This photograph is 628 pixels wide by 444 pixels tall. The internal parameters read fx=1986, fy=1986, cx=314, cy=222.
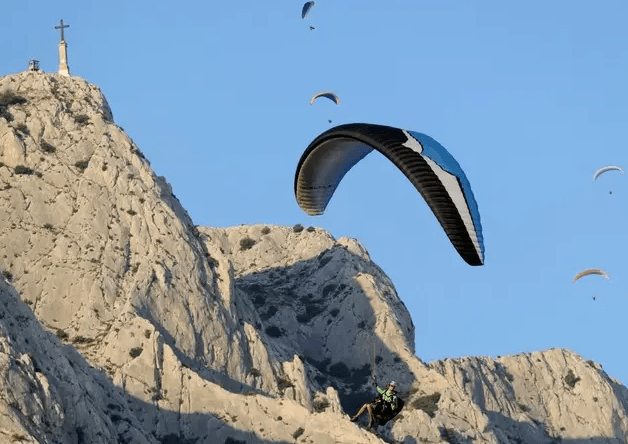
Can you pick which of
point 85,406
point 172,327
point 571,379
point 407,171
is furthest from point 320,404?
point 407,171

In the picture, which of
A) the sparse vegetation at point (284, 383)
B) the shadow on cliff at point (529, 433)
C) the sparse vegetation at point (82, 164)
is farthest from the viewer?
the shadow on cliff at point (529, 433)

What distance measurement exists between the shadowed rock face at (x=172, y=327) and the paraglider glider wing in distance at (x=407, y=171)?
23.4m

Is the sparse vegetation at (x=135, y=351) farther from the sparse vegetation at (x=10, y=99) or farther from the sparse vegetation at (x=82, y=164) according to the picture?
the sparse vegetation at (x=10, y=99)

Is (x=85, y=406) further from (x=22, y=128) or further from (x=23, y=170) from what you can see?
(x=22, y=128)

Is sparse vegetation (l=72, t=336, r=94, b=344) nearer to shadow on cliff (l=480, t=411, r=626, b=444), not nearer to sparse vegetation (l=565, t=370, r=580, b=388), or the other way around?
shadow on cliff (l=480, t=411, r=626, b=444)

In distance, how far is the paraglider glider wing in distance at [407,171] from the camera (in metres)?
63.7

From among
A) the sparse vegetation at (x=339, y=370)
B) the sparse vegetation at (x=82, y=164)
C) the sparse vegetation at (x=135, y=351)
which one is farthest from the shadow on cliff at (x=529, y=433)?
the sparse vegetation at (x=135, y=351)

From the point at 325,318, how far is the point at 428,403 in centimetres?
1634

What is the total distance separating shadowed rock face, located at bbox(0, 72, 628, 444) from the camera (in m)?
114

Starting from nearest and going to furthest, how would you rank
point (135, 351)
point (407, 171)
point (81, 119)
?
point (407, 171)
point (135, 351)
point (81, 119)

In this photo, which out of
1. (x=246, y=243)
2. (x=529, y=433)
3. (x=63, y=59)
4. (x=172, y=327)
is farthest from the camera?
(x=246, y=243)

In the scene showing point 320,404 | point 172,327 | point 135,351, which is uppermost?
point 172,327

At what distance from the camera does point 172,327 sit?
12838cm

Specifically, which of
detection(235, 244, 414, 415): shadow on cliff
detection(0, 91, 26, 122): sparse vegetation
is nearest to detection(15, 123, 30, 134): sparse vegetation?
detection(0, 91, 26, 122): sparse vegetation
